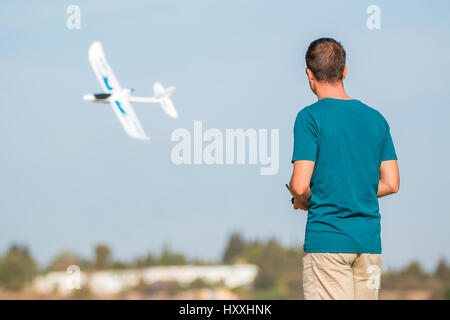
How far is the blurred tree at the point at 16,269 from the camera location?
75.1 m

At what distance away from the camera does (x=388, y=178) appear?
144 inches

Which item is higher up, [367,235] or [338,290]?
[367,235]

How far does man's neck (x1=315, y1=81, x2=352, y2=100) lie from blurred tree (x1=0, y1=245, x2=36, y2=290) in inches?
2897

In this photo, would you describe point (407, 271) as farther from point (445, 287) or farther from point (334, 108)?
point (334, 108)

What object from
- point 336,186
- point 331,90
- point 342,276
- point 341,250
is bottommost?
point 342,276

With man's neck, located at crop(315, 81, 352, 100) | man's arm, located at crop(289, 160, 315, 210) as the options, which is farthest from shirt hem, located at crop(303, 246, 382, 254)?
man's neck, located at crop(315, 81, 352, 100)

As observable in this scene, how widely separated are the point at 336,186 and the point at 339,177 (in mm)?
41

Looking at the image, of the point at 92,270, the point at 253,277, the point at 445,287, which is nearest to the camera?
the point at 92,270

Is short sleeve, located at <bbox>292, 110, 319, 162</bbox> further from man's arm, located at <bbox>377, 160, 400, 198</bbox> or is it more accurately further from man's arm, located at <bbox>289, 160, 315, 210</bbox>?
man's arm, located at <bbox>377, 160, 400, 198</bbox>

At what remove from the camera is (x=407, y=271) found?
3238 inches

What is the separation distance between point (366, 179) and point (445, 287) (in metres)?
79.7

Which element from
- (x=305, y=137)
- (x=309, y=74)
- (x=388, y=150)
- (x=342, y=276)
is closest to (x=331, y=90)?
(x=309, y=74)

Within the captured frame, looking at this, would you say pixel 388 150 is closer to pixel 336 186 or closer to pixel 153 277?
pixel 336 186
